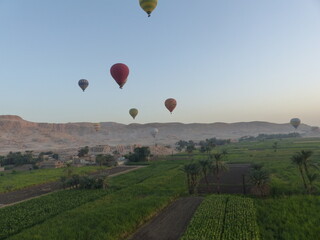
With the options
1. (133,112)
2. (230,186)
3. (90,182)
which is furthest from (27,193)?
(133,112)

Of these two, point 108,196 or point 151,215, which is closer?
point 151,215

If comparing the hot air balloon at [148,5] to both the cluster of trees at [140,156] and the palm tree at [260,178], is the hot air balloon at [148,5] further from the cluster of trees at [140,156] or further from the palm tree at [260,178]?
the cluster of trees at [140,156]

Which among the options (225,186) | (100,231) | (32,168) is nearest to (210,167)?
(225,186)

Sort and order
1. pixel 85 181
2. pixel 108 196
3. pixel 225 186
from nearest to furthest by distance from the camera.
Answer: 1. pixel 108 196
2. pixel 225 186
3. pixel 85 181

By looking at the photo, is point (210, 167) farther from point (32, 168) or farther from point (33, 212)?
point (32, 168)

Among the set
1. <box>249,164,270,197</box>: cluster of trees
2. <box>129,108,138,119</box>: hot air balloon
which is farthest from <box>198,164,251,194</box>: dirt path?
<box>129,108,138,119</box>: hot air balloon

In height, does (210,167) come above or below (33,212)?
above

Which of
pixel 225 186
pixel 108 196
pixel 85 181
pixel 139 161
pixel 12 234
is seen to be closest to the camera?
pixel 12 234
